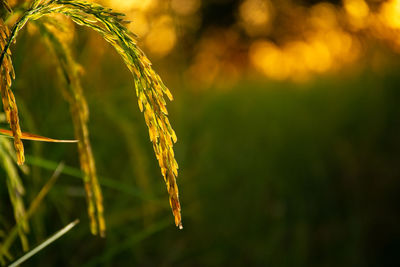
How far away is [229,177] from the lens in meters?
2.25

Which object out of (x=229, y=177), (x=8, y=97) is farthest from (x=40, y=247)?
(x=229, y=177)

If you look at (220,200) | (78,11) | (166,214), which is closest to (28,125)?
(78,11)

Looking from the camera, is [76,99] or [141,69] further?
[76,99]

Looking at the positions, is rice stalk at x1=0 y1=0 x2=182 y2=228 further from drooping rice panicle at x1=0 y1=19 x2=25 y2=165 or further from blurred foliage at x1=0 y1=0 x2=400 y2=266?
blurred foliage at x1=0 y1=0 x2=400 y2=266

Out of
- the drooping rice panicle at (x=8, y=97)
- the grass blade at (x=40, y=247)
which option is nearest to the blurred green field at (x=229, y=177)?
the grass blade at (x=40, y=247)

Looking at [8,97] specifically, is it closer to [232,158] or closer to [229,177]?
[229,177]

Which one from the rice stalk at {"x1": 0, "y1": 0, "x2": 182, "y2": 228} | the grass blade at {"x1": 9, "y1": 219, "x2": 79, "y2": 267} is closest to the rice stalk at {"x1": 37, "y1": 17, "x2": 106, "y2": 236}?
the grass blade at {"x1": 9, "y1": 219, "x2": 79, "y2": 267}

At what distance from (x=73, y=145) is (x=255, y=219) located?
2.59 ft

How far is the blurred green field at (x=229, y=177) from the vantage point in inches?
53.2

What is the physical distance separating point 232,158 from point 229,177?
6.3 inches

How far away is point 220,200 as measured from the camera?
79.3 inches

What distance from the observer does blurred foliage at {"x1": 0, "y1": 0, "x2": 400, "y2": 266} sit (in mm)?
1364

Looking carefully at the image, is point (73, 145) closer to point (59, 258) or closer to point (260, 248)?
point (59, 258)

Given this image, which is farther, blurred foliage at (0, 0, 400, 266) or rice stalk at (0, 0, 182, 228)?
blurred foliage at (0, 0, 400, 266)
